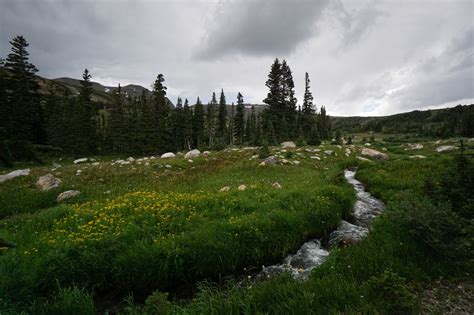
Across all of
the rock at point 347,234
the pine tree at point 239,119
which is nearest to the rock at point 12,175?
the rock at point 347,234

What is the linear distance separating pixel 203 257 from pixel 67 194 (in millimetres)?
10057

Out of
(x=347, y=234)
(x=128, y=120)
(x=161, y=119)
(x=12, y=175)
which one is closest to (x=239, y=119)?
(x=161, y=119)

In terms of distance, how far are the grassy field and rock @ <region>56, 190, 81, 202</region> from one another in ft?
1.55

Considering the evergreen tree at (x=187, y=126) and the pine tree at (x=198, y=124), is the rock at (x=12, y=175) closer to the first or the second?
the evergreen tree at (x=187, y=126)

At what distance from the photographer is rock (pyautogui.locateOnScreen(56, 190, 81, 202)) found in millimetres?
12246

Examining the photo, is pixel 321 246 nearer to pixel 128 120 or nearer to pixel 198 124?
pixel 128 120

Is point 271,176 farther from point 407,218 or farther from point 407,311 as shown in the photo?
point 407,311

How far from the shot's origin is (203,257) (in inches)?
261

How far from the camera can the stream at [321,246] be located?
21.5 feet

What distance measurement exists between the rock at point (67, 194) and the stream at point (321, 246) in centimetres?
1106

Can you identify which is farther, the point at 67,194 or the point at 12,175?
the point at 12,175

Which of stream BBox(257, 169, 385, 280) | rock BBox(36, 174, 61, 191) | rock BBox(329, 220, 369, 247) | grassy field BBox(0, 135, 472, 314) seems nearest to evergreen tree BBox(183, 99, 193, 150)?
rock BBox(36, 174, 61, 191)

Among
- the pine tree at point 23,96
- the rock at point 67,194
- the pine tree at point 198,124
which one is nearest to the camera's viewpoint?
the rock at point 67,194

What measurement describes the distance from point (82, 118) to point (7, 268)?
4960 centimetres
